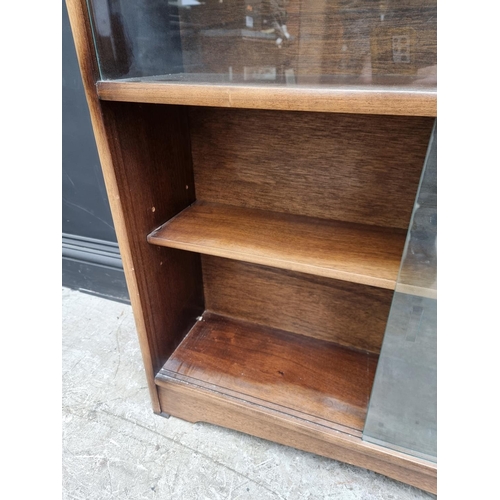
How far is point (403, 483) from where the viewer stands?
2.52ft

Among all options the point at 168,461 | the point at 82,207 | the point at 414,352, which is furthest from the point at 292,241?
the point at 82,207

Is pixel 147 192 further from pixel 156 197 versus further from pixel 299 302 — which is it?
pixel 299 302

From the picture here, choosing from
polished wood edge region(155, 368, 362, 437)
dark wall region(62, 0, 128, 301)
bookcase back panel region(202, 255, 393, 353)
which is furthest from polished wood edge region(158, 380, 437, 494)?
dark wall region(62, 0, 128, 301)

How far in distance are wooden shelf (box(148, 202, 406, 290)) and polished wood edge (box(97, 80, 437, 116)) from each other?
0.86 feet

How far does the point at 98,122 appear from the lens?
1.91 ft

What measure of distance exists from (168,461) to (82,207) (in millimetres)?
868

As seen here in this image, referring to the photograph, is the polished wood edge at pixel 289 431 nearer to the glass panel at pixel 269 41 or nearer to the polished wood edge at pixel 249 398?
the polished wood edge at pixel 249 398

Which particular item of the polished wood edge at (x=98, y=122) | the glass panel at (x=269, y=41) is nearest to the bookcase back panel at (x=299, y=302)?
the polished wood edge at (x=98, y=122)

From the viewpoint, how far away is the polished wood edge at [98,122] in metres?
0.52

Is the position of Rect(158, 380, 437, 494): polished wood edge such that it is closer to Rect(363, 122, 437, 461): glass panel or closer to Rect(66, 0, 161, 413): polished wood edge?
Rect(363, 122, 437, 461): glass panel

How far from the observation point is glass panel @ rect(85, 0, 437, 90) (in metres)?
0.57
